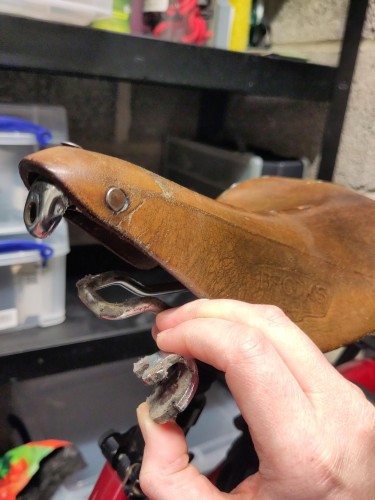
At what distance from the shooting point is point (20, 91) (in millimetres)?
787

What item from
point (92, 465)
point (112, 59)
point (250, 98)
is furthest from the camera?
point (250, 98)

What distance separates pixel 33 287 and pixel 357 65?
23.1 inches

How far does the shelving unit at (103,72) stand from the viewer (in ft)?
1.47

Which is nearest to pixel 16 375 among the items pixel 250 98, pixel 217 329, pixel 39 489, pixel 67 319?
pixel 67 319

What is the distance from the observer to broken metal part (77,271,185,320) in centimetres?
32

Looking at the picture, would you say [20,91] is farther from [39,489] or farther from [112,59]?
[39,489]

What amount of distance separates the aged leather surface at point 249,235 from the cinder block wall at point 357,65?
0.21 m

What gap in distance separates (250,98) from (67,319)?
0.58 meters

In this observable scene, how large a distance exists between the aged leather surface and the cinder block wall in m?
0.21

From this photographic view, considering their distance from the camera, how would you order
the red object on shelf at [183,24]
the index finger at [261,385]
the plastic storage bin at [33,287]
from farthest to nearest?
1. the red object on shelf at [183,24]
2. the plastic storage bin at [33,287]
3. the index finger at [261,385]

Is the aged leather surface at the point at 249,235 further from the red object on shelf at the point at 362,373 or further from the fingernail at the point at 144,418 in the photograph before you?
the red object on shelf at the point at 362,373

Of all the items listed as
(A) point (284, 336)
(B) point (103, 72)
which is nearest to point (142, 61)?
(B) point (103, 72)

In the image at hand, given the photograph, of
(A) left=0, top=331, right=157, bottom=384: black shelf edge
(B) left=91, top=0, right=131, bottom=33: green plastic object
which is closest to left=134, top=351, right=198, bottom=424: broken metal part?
(A) left=0, top=331, right=157, bottom=384: black shelf edge

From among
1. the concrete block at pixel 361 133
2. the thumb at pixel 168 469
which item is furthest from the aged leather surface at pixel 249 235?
the concrete block at pixel 361 133
